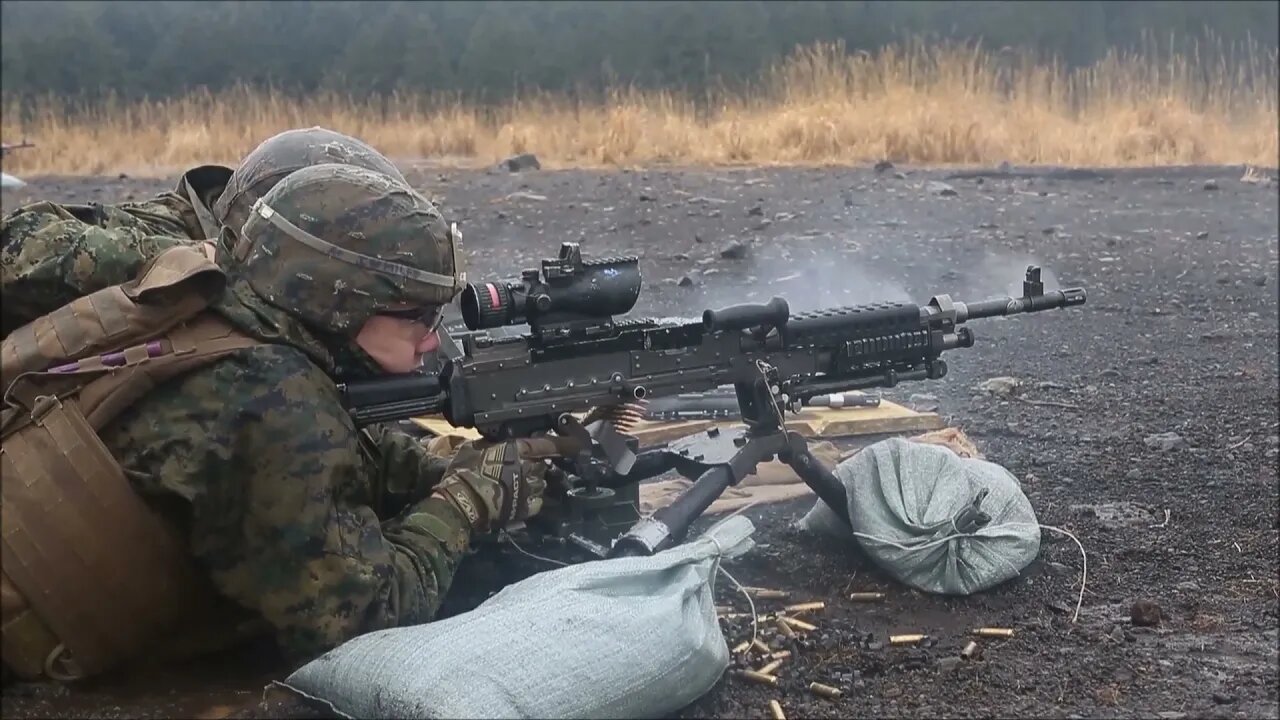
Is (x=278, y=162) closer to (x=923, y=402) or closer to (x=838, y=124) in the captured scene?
(x=923, y=402)

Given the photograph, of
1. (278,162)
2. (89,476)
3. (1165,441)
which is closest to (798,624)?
(89,476)

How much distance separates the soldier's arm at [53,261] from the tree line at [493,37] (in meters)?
17.4

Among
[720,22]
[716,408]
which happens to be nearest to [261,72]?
[720,22]

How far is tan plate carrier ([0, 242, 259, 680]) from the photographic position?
267 cm

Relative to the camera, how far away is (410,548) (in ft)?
10.3

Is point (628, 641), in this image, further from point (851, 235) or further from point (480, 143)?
point (480, 143)

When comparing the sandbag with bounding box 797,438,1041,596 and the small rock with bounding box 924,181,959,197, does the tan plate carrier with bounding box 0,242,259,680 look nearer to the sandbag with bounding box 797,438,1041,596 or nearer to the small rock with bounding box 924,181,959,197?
the sandbag with bounding box 797,438,1041,596

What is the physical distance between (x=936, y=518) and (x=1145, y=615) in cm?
62

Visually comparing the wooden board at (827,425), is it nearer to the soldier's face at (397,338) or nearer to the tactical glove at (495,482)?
the tactical glove at (495,482)

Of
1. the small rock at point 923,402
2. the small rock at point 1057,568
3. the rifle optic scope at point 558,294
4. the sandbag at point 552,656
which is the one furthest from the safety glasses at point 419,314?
the small rock at point 923,402

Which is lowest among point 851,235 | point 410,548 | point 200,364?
point 851,235

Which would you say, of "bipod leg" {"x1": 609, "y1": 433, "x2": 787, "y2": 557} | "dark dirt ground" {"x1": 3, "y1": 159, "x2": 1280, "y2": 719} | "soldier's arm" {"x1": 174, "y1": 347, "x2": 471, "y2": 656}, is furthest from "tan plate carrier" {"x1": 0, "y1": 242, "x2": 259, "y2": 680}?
"bipod leg" {"x1": 609, "y1": 433, "x2": 787, "y2": 557}

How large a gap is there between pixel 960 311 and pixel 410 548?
1.98 metres

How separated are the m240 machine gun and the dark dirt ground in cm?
39
